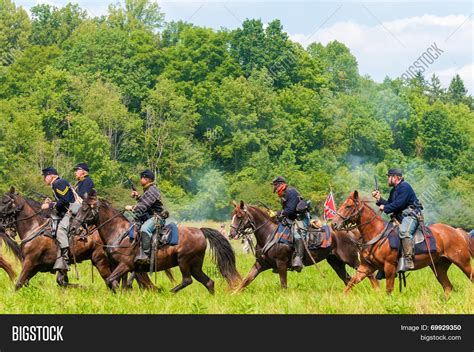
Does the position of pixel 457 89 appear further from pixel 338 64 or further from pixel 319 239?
pixel 319 239

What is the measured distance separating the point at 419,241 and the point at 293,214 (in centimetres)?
303

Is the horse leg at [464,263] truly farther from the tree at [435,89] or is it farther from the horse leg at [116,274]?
the tree at [435,89]

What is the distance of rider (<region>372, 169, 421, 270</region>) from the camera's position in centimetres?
1833

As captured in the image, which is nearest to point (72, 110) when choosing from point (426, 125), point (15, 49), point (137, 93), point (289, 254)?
point (137, 93)

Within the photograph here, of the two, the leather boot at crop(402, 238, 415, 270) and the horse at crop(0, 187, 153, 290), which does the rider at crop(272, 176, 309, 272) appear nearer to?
the leather boot at crop(402, 238, 415, 270)

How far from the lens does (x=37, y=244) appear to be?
19328 mm

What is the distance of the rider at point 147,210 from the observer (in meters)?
18.4

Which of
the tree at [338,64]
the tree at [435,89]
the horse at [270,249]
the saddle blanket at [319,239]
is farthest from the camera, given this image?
the tree at [435,89]

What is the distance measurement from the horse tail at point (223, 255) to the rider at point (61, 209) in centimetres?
283

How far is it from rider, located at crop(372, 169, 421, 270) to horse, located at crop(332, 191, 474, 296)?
0.92 feet

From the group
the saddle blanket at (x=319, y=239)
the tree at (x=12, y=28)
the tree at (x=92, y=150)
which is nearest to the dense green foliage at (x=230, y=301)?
the saddle blanket at (x=319, y=239)

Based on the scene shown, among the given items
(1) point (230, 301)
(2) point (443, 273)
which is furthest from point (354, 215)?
(1) point (230, 301)

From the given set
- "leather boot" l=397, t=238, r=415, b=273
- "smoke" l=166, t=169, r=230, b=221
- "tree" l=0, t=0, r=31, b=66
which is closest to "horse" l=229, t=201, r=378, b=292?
"leather boot" l=397, t=238, r=415, b=273

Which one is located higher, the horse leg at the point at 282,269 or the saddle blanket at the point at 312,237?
the saddle blanket at the point at 312,237
